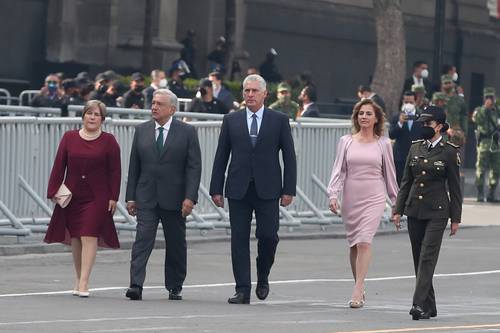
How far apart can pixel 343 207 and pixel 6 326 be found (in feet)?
12.7

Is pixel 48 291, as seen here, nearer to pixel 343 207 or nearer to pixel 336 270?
pixel 343 207

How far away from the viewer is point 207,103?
25234 millimetres

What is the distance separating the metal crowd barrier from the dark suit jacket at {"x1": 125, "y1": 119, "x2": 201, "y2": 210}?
4989mm

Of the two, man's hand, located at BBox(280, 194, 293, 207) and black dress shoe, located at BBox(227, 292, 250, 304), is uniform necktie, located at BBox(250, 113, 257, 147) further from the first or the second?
black dress shoe, located at BBox(227, 292, 250, 304)

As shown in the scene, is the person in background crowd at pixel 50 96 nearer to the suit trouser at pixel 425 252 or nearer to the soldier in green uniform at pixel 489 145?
the soldier in green uniform at pixel 489 145

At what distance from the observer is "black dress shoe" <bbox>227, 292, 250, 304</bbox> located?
48.5 feet

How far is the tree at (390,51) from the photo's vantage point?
119ft

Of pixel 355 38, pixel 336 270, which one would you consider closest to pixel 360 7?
pixel 355 38

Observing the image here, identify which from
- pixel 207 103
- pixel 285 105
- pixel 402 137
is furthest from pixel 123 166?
pixel 402 137

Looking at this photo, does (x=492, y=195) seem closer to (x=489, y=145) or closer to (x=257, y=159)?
(x=489, y=145)

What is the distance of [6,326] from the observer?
12281 millimetres

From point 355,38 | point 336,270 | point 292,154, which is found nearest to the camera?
point 292,154

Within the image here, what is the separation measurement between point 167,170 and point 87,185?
0.71m

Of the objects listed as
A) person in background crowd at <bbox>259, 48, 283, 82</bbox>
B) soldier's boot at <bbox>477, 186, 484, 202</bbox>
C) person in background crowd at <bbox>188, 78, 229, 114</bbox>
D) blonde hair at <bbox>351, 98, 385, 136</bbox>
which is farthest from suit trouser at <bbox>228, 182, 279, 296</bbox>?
person in background crowd at <bbox>259, 48, 283, 82</bbox>
